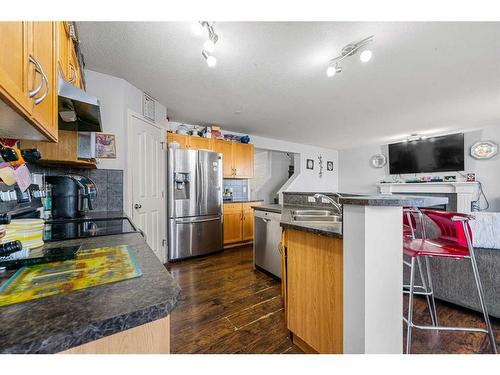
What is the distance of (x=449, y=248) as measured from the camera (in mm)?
1332

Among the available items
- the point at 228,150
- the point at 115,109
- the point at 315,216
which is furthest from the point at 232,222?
the point at 115,109

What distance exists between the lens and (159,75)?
229cm

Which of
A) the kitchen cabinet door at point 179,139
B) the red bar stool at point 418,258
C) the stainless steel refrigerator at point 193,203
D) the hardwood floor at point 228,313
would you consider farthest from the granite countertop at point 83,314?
the kitchen cabinet door at point 179,139

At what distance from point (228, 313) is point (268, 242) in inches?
37.5

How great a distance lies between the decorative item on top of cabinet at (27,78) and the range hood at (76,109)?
191mm

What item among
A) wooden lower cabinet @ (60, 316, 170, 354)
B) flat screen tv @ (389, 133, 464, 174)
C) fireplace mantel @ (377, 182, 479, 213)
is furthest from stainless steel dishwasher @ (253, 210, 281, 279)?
flat screen tv @ (389, 133, 464, 174)

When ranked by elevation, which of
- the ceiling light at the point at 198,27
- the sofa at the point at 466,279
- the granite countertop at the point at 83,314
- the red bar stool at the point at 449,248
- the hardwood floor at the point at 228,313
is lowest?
the hardwood floor at the point at 228,313

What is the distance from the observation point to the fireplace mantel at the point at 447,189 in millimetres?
4230

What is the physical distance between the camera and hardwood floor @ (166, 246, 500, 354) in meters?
1.44

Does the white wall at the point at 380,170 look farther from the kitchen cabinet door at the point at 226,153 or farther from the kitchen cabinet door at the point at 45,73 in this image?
the kitchen cabinet door at the point at 45,73

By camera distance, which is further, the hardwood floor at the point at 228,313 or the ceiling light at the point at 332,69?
the ceiling light at the point at 332,69

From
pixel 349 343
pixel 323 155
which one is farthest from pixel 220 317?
pixel 323 155
